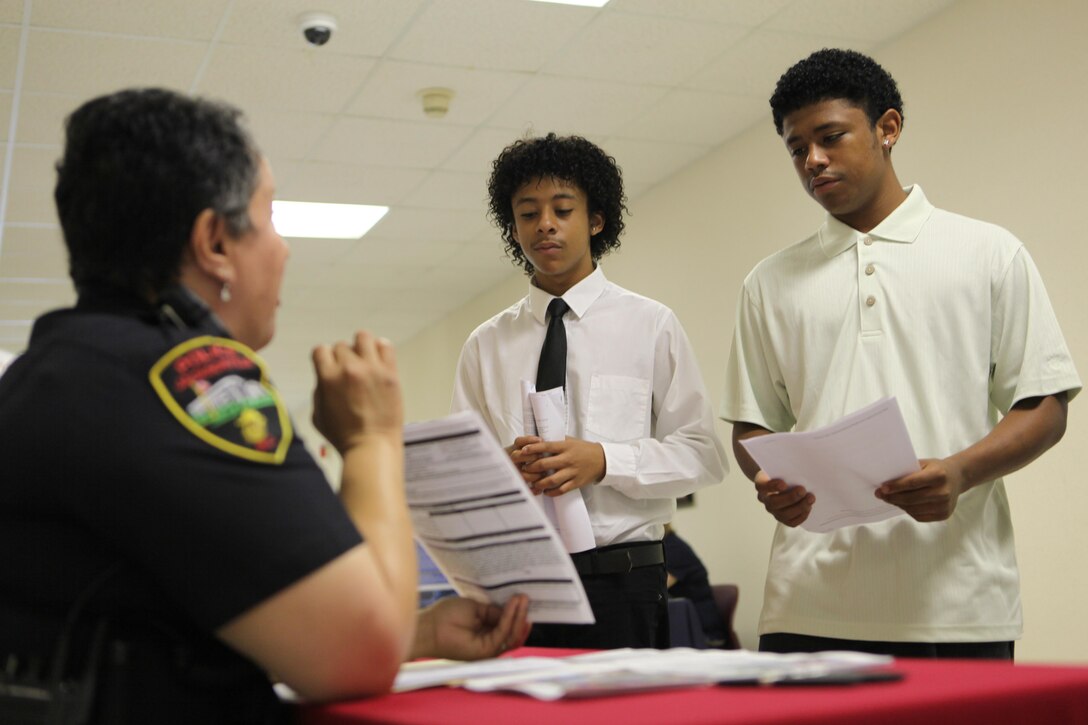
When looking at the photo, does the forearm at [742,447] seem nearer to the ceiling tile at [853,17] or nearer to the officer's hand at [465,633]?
the officer's hand at [465,633]

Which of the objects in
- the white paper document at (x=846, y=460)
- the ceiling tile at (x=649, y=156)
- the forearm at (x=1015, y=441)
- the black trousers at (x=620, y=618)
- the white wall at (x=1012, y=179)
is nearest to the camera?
the white paper document at (x=846, y=460)

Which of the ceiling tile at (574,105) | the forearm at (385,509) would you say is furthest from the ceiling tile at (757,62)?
the forearm at (385,509)

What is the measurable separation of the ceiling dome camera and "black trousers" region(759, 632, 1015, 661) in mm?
3193

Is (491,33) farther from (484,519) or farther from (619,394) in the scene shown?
(484,519)

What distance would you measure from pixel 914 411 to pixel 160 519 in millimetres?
1317

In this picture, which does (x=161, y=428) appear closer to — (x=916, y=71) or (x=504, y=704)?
(x=504, y=704)

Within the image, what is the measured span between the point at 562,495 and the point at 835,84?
932mm

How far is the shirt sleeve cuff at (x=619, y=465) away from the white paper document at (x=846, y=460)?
0.44 meters

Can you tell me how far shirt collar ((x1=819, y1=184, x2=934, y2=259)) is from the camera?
1.94 meters

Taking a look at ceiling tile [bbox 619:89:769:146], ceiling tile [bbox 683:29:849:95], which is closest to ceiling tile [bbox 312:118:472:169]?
ceiling tile [bbox 619:89:769:146]

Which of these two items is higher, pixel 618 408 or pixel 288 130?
pixel 288 130

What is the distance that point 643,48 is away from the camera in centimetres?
459

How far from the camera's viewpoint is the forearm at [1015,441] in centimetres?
168

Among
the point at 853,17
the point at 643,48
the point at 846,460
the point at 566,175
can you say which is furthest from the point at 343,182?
the point at 846,460
